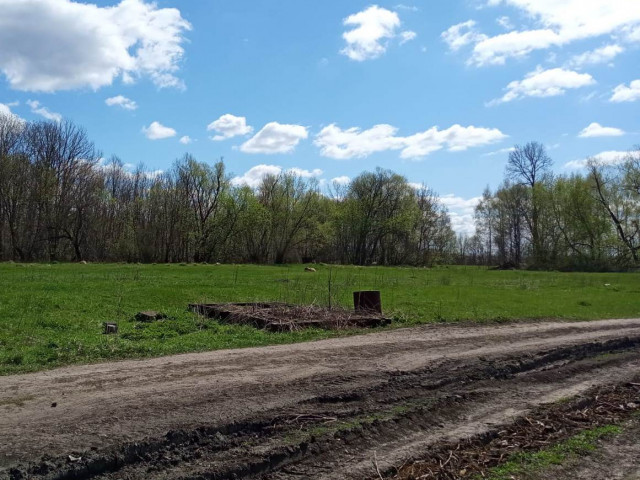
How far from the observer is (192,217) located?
7256cm

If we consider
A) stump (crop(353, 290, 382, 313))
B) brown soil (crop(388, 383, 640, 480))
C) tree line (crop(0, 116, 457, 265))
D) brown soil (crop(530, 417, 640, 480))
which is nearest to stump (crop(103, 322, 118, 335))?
stump (crop(353, 290, 382, 313))

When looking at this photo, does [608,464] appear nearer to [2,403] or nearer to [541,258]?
[2,403]

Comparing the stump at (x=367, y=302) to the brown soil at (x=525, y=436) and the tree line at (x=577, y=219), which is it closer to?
the brown soil at (x=525, y=436)

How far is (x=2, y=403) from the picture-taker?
628 cm

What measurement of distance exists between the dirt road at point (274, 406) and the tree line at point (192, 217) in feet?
186

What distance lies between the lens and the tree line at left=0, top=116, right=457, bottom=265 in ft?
193

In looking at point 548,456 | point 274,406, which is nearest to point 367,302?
point 274,406

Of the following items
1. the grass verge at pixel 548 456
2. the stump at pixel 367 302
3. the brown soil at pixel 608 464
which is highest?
the stump at pixel 367 302

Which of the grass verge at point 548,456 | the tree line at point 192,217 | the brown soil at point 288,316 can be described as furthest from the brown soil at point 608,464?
the tree line at point 192,217

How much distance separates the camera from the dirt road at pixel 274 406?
484cm

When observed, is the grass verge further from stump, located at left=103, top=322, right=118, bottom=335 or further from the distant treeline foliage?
the distant treeline foliage

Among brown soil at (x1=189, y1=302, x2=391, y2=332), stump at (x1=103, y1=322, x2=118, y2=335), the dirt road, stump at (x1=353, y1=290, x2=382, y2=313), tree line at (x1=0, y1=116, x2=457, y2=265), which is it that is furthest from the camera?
tree line at (x1=0, y1=116, x2=457, y2=265)

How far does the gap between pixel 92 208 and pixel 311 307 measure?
56234 millimetres

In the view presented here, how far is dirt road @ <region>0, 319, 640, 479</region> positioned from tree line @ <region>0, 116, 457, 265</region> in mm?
56542
